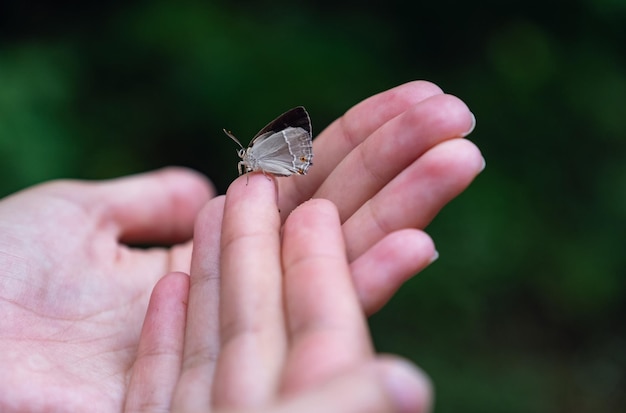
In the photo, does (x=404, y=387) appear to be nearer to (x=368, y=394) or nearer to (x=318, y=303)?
(x=368, y=394)

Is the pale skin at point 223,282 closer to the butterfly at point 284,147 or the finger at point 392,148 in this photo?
the finger at point 392,148

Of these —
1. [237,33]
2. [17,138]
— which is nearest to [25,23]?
[17,138]

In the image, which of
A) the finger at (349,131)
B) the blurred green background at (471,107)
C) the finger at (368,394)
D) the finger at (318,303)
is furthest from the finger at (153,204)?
the finger at (368,394)

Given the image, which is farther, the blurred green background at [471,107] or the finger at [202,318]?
the blurred green background at [471,107]

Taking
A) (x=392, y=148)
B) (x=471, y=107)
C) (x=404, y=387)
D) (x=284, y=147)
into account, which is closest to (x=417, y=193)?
(x=392, y=148)

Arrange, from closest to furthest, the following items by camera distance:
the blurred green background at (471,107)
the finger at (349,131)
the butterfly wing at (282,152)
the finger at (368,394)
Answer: the finger at (368,394), the finger at (349,131), the butterfly wing at (282,152), the blurred green background at (471,107)

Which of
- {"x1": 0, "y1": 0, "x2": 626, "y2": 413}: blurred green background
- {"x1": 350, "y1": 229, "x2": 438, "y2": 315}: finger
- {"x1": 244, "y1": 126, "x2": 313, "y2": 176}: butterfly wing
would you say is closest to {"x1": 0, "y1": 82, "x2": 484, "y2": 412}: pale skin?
{"x1": 350, "y1": 229, "x2": 438, "y2": 315}: finger
